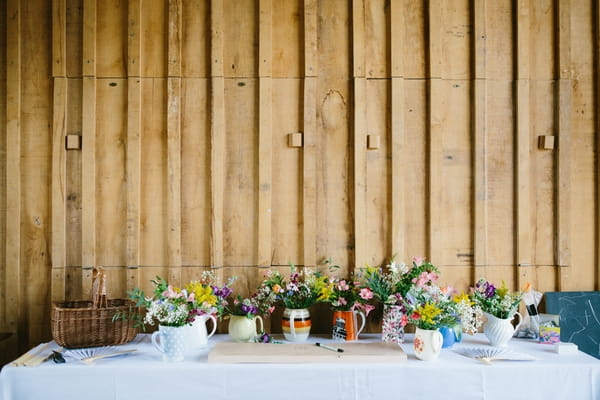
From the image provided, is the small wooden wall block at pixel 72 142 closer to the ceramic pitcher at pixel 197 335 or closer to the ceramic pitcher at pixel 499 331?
the ceramic pitcher at pixel 197 335

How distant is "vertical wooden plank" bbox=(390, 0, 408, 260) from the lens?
2959 mm

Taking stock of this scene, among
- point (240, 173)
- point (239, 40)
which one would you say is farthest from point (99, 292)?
point (239, 40)

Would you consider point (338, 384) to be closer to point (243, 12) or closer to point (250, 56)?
point (250, 56)

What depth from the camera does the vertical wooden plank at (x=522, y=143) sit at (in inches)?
117

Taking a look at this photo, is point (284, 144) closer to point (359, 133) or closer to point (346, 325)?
point (359, 133)

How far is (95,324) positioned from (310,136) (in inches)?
62.6

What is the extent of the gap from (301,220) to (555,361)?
1.52 meters

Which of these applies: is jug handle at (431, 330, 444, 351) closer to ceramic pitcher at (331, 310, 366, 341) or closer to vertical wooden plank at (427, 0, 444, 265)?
ceramic pitcher at (331, 310, 366, 341)

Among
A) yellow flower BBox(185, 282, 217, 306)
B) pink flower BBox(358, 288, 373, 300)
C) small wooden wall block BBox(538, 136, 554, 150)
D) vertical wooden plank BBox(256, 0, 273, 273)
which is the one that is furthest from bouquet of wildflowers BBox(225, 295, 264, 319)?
small wooden wall block BBox(538, 136, 554, 150)

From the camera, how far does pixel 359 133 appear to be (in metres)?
2.96

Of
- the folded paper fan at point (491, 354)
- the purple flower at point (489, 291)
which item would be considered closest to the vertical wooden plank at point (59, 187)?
the folded paper fan at point (491, 354)

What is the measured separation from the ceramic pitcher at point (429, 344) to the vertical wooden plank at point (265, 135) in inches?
39.9

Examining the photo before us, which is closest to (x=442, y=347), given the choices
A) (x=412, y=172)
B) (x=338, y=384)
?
(x=338, y=384)

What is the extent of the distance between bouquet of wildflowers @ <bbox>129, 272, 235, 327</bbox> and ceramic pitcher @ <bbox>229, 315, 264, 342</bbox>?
4.2 inches
